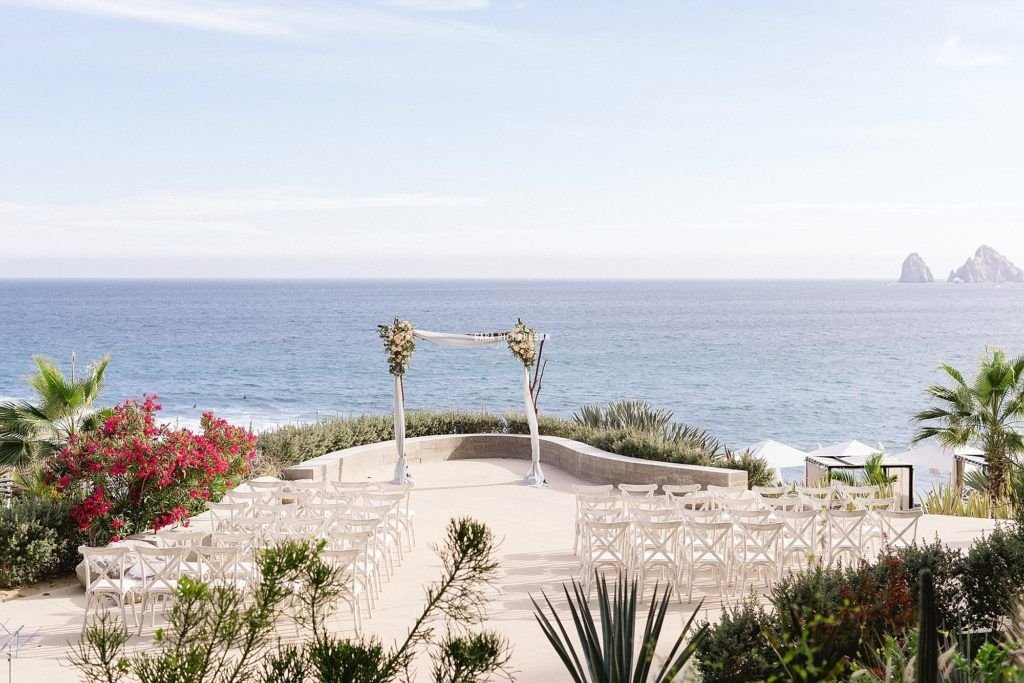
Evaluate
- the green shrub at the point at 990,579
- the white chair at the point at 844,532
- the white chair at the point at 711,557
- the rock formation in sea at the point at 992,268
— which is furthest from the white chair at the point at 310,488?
the rock formation in sea at the point at 992,268

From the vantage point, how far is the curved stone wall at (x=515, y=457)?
13180 mm

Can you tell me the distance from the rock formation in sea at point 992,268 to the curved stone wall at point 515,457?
205m

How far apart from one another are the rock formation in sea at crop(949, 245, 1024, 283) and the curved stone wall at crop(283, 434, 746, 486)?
8087 inches

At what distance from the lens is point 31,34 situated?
153 ft

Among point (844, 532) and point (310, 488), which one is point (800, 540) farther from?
point (310, 488)

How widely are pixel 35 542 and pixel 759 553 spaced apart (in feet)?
23.2

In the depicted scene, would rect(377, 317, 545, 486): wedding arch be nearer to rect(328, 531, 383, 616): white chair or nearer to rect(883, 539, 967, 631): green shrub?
rect(328, 531, 383, 616): white chair

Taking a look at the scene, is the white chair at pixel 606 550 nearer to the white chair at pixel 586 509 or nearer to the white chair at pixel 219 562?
the white chair at pixel 586 509

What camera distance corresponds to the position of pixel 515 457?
16719 millimetres

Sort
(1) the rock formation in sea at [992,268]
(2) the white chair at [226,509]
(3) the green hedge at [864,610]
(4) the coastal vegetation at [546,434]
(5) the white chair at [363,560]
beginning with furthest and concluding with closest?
(1) the rock formation in sea at [992,268], (4) the coastal vegetation at [546,434], (2) the white chair at [226,509], (5) the white chair at [363,560], (3) the green hedge at [864,610]

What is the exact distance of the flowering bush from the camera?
9.27 meters

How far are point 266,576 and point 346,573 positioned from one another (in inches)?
195

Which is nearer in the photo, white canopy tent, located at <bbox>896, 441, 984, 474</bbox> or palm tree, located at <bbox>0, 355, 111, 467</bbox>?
palm tree, located at <bbox>0, 355, 111, 467</bbox>

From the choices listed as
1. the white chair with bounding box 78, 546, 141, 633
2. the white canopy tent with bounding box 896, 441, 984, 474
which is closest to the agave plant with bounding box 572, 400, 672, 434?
the white canopy tent with bounding box 896, 441, 984, 474
